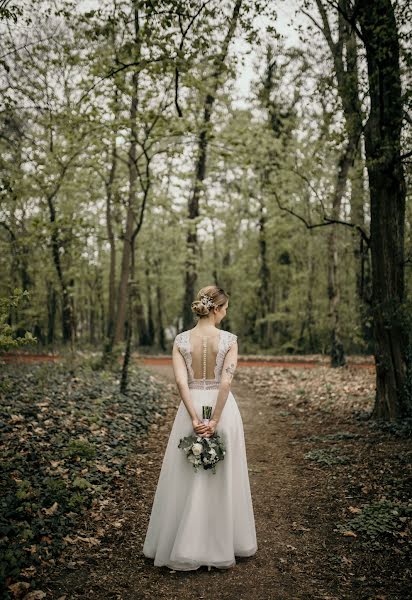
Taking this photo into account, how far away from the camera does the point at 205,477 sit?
454 cm

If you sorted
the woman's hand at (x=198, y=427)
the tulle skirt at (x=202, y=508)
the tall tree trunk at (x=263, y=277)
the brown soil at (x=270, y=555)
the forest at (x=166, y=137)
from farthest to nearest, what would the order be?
the tall tree trunk at (x=263, y=277)
the forest at (x=166, y=137)
the woman's hand at (x=198, y=427)
the tulle skirt at (x=202, y=508)
the brown soil at (x=270, y=555)

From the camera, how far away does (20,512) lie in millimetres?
5047

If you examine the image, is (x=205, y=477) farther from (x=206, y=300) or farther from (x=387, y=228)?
(x=387, y=228)

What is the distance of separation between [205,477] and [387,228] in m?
6.54

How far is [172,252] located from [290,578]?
2873 cm

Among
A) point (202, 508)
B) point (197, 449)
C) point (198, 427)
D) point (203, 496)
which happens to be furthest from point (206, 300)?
point (202, 508)

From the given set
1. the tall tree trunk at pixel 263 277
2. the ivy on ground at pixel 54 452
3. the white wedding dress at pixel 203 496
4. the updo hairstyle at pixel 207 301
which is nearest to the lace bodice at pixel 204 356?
the white wedding dress at pixel 203 496

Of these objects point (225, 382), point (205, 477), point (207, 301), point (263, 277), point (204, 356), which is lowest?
point (205, 477)

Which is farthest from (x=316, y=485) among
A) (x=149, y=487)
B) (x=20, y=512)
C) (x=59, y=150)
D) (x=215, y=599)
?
(x=59, y=150)

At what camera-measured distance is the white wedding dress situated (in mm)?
4418

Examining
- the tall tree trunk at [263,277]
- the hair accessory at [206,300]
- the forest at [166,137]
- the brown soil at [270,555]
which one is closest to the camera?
the brown soil at [270,555]

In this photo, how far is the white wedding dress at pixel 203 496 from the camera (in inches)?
174

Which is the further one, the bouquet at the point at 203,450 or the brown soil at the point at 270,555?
the bouquet at the point at 203,450

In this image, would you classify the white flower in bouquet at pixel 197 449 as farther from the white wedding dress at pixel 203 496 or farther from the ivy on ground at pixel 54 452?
the ivy on ground at pixel 54 452
